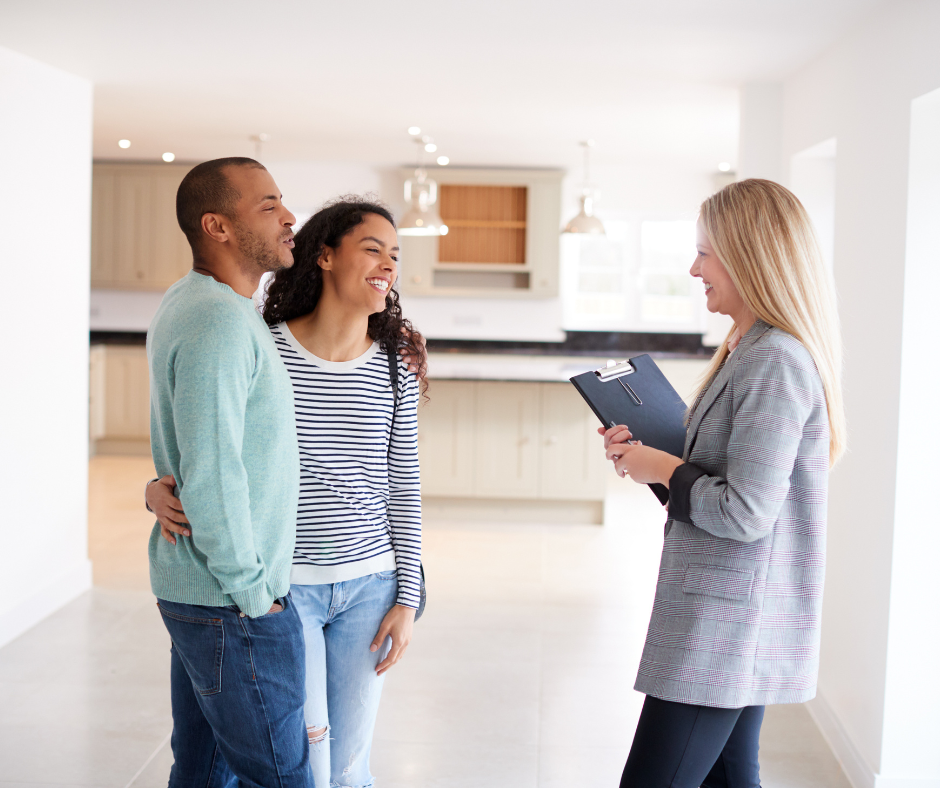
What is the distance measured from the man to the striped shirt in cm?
18

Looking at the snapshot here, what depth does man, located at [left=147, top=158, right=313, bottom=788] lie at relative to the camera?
1.23 m

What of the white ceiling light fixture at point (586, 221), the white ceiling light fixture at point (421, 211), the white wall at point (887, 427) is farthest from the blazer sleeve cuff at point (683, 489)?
the white ceiling light fixture at point (586, 221)

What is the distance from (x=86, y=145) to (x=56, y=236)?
548mm

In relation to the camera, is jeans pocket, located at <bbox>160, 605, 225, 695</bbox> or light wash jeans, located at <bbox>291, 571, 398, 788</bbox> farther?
light wash jeans, located at <bbox>291, 571, 398, 788</bbox>

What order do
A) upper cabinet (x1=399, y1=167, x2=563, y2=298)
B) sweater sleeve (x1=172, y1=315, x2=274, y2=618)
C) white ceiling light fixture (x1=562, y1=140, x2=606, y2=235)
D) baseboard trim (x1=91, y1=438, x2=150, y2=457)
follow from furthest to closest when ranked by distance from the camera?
1. baseboard trim (x1=91, y1=438, x2=150, y2=457)
2. upper cabinet (x1=399, y1=167, x2=563, y2=298)
3. white ceiling light fixture (x1=562, y1=140, x2=606, y2=235)
4. sweater sleeve (x1=172, y1=315, x2=274, y2=618)

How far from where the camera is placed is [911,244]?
2.45 m

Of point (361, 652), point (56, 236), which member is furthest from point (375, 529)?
point (56, 236)

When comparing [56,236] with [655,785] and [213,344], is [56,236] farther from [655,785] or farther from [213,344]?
[655,785]

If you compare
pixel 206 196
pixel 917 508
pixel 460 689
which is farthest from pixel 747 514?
pixel 460 689

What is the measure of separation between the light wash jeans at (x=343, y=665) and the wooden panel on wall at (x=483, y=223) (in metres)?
6.29

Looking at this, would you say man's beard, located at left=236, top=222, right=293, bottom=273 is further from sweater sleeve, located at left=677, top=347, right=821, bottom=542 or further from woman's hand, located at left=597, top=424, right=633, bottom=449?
sweater sleeve, located at left=677, top=347, right=821, bottom=542

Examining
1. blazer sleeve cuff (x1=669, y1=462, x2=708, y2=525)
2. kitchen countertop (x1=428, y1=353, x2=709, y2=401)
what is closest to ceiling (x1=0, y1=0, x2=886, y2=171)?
kitchen countertop (x1=428, y1=353, x2=709, y2=401)

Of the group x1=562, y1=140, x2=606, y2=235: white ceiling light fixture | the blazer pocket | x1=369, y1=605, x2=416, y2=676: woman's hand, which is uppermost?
x1=562, y1=140, x2=606, y2=235: white ceiling light fixture

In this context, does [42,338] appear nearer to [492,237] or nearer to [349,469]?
[349,469]
